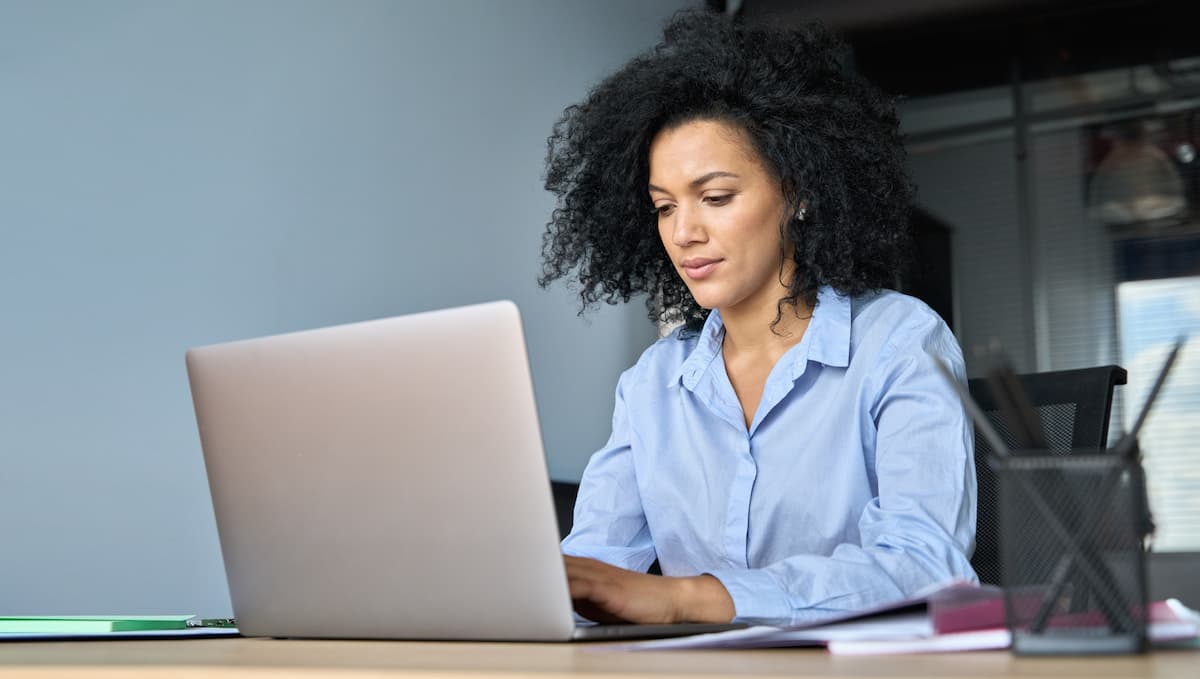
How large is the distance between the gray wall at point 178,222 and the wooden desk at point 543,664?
1.08 m

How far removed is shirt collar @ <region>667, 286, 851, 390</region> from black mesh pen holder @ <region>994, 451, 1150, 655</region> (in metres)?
0.92

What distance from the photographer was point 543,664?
0.67 m

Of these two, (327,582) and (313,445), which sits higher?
(313,445)

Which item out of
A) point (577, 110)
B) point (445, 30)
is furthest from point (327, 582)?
point (445, 30)

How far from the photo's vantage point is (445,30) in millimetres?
2902

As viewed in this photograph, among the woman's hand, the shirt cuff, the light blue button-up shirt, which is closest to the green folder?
the woman's hand

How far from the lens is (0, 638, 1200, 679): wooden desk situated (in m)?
0.60

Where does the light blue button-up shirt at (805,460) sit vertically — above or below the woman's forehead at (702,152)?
below

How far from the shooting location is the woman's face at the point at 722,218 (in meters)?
1.76

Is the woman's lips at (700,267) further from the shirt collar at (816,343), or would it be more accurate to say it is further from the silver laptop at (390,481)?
the silver laptop at (390,481)

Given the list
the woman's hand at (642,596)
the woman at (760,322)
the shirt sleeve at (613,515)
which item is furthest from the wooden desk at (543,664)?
the shirt sleeve at (613,515)

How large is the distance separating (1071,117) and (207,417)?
4723 mm

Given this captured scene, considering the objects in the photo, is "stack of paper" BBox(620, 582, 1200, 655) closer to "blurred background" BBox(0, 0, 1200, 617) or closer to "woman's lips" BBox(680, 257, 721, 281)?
"woman's lips" BBox(680, 257, 721, 281)

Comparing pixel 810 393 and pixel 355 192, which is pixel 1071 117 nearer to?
pixel 355 192
